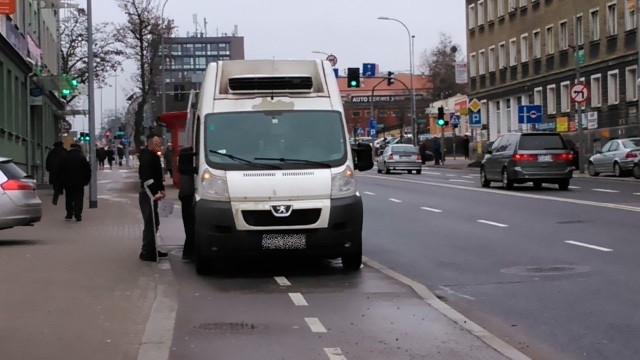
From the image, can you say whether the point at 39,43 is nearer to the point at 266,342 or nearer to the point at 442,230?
the point at 442,230

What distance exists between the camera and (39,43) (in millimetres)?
45844

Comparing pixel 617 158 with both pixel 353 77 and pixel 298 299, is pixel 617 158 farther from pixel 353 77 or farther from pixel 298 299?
pixel 298 299

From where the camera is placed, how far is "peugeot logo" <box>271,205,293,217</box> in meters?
10.8

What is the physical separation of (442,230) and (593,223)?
2786 millimetres

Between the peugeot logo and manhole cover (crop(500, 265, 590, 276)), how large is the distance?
2.83 m

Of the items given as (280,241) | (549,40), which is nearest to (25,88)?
(280,241)

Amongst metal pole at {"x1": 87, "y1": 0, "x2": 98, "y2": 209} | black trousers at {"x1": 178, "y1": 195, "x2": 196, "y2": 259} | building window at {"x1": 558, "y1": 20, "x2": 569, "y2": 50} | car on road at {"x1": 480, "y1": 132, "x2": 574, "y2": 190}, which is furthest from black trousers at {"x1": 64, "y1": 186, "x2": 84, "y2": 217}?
building window at {"x1": 558, "y1": 20, "x2": 569, "y2": 50}

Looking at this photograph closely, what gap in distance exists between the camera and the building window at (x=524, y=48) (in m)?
58.4

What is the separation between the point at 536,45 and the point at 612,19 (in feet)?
32.8

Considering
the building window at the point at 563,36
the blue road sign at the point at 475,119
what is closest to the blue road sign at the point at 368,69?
the blue road sign at the point at 475,119

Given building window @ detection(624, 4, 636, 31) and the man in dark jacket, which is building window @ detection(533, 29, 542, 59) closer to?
building window @ detection(624, 4, 636, 31)

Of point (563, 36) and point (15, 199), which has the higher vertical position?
point (563, 36)

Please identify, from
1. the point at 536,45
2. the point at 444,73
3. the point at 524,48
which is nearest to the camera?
the point at 536,45

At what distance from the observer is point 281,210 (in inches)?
426
